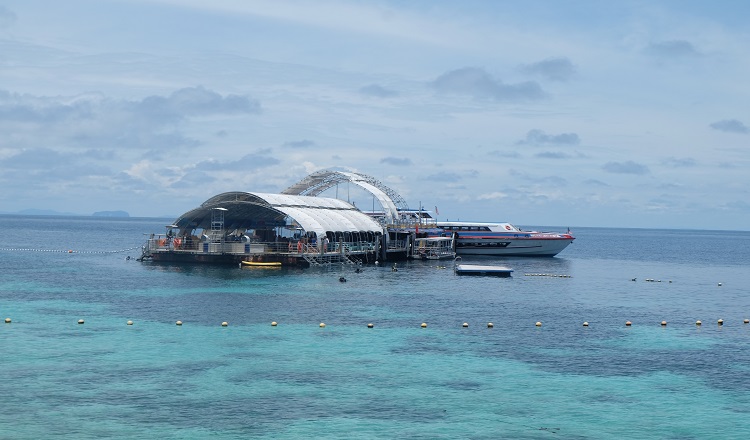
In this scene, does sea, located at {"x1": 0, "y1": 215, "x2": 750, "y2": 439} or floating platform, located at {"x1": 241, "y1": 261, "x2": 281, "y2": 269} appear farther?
floating platform, located at {"x1": 241, "y1": 261, "x2": 281, "y2": 269}

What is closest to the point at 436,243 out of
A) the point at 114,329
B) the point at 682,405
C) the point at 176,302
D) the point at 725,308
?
the point at 725,308

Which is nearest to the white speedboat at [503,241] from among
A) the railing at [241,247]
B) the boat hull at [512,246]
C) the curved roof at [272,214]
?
the boat hull at [512,246]

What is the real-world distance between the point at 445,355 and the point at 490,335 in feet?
27.7

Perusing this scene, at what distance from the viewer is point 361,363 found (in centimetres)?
4222

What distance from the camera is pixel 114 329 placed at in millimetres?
51094

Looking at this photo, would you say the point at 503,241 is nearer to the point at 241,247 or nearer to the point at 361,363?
the point at 241,247

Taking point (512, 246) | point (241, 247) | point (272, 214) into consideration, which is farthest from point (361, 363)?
point (512, 246)

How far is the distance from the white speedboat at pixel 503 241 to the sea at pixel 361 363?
58.2 meters

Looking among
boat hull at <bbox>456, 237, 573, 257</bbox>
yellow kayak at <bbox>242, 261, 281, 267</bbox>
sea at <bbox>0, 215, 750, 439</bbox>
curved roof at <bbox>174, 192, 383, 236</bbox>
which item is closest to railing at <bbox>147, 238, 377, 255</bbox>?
yellow kayak at <bbox>242, 261, 281, 267</bbox>

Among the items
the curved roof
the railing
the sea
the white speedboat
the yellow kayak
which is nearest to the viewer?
the sea

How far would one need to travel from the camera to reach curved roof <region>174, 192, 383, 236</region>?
101 metres

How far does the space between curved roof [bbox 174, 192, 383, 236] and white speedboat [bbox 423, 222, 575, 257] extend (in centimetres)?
2570

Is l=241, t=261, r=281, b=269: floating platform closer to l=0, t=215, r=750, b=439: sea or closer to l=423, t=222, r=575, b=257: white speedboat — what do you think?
l=0, t=215, r=750, b=439: sea

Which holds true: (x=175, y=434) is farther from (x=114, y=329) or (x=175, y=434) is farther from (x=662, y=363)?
(x=662, y=363)
